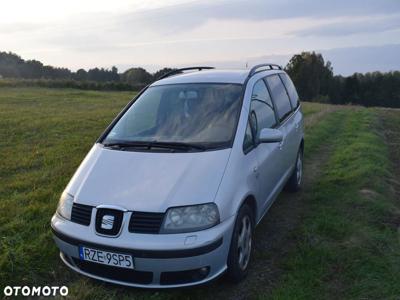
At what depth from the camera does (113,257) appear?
122 inches

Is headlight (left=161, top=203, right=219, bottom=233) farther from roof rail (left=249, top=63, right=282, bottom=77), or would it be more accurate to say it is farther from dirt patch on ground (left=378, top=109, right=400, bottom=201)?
dirt patch on ground (left=378, top=109, right=400, bottom=201)

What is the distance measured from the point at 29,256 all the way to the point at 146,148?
1.50m

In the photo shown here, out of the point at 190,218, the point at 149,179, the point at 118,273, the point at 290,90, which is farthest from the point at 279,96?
the point at 118,273

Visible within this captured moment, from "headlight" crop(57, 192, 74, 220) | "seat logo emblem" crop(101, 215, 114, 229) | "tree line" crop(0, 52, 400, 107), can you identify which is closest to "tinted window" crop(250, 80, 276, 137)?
"seat logo emblem" crop(101, 215, 114, 229)

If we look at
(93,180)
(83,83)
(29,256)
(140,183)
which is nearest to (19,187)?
(29,256)

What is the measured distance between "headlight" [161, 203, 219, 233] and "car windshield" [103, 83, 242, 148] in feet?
2.48

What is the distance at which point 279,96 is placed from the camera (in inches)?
216

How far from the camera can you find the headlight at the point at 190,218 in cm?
310

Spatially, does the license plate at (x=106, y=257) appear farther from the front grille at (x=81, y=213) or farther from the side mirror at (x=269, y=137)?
the side mirror at (x=269, y=137)

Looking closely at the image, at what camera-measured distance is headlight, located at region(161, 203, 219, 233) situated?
310 centimetres

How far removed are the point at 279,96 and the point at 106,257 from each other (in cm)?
336

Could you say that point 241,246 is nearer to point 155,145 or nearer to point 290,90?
point 155,145

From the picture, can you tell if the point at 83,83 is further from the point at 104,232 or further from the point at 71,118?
the point at 104,232

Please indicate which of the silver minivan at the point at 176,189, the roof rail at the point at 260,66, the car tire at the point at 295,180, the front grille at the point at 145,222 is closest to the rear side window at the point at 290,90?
the roof rail at the point at 260,66
